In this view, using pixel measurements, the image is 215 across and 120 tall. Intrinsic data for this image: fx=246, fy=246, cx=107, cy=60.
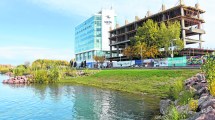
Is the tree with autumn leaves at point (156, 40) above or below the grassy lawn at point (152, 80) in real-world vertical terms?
above

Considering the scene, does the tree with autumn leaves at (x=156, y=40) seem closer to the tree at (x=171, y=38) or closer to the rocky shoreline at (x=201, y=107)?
the tree at (x=171, y=38)

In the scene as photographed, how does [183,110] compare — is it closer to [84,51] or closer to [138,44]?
[138,44]

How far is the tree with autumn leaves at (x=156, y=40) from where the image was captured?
8888 cm

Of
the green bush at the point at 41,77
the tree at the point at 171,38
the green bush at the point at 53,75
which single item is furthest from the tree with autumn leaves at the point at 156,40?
the green bush at the point at 41,77

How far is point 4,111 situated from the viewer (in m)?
26.8

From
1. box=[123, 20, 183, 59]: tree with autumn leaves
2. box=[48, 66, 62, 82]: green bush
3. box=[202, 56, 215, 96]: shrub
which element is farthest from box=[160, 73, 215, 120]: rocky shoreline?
box=[123, 20, 183, 59]: tree with autumn leaves

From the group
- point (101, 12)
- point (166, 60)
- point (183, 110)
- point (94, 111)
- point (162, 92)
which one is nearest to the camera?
point (183, 110)

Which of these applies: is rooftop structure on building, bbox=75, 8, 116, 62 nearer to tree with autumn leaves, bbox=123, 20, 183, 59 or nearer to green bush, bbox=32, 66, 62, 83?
tree with autumn leaves, bbox=123, 20, 183, 59

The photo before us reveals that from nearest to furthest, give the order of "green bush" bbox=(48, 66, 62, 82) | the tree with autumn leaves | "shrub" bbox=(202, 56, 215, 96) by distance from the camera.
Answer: "shrub" bbox=(202, 56, 215, 96) < "green bush" bbox=(48, 66, 62, 82) < the tree with autumn leaves

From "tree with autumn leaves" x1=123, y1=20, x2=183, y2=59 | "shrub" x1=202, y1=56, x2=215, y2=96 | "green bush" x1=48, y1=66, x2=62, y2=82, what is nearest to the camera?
"shrub" x1=202, y1=56, x2=215, y2=96

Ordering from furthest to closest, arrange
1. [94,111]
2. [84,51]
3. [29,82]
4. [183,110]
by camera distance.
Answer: [84,51] < [29,82] < [94,111] < [183,110]

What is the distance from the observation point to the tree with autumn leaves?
88.9 meters

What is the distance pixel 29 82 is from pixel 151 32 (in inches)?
2144

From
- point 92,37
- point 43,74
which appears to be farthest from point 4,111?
point 92,37
